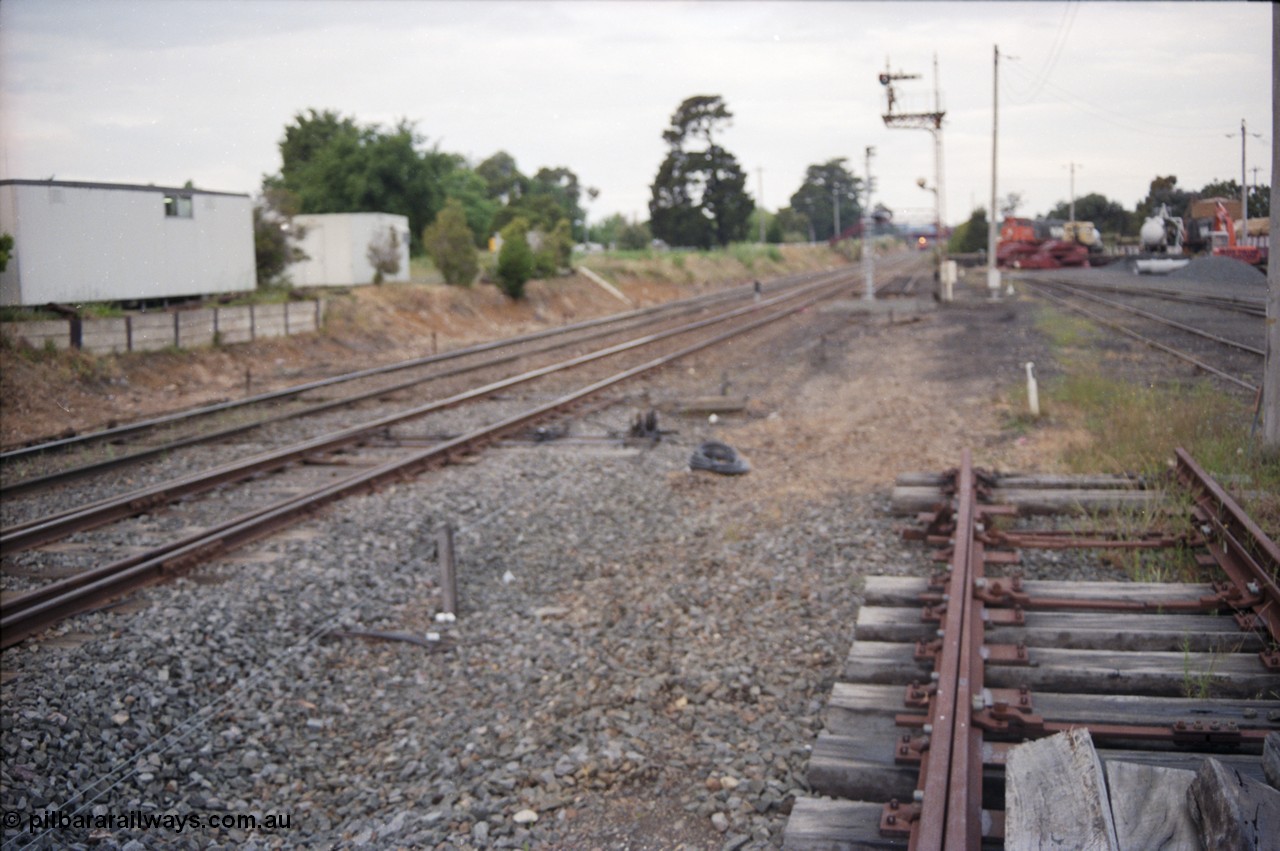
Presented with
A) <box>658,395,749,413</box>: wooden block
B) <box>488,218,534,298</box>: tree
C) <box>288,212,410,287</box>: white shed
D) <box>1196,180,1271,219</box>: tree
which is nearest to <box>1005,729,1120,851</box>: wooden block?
<box>1196,180,1271,219</box>: tree

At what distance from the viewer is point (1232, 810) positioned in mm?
2559

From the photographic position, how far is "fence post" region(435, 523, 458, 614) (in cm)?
674

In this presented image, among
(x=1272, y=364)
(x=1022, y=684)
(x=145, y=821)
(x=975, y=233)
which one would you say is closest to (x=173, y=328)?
(x=145, y=821)

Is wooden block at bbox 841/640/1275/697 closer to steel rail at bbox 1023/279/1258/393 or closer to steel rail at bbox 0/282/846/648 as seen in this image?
steel rail at bbox 1023/279/1258/393

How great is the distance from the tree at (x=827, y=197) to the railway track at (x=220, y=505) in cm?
12977

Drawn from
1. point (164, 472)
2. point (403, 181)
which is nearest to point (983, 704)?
point (164, 472)

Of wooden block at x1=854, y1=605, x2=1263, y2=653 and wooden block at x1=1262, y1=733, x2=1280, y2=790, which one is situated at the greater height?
wooden block at x1=1262, y1=733, x2=1280, y2=790

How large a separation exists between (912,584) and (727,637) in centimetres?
110

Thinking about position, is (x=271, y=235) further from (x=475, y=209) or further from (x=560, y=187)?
(x=560, y=187)

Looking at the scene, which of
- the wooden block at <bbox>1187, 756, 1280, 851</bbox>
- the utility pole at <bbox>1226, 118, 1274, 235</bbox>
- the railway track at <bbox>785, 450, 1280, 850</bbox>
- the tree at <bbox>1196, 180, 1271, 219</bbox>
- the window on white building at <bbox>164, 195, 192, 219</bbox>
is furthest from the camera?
the window on white building at <bbox>164, 195, 192, 219</bbox>

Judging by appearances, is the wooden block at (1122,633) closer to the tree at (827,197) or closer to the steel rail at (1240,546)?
the steel rail at (1240,546)

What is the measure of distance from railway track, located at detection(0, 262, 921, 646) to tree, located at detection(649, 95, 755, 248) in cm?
5904

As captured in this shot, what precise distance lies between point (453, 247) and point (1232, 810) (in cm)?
3070

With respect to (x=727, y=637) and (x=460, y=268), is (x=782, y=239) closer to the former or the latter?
(x=460, y=268)
